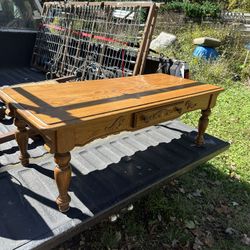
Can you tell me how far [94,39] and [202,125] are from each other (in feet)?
7.62

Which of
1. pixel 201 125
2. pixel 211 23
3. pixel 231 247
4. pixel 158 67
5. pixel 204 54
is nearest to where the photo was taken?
pixel 231 247

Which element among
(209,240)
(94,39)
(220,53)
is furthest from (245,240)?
(220,53)

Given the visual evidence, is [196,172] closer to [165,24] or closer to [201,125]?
[201,125]

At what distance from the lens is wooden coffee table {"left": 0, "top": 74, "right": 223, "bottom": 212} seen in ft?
5.89

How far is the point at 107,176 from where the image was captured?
99.0 inches

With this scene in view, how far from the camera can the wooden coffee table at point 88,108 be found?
1.80 m

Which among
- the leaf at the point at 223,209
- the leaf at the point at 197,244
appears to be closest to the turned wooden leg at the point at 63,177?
the leaf at the point at 197,244

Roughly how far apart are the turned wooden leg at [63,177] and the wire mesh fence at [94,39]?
2129mm

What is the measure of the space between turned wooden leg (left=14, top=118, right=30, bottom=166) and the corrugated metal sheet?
3.1 inches

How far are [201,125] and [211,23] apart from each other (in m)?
7.55

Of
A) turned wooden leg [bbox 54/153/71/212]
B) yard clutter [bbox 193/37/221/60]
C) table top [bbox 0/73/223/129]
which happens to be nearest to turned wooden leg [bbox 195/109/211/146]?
table top [bbox 0/73/223/129]

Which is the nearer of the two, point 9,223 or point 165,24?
point 9,223

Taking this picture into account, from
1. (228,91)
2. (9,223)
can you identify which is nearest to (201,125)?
(9,223)

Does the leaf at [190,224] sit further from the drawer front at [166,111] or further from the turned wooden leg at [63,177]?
the turned wooden leg at [63,177]
